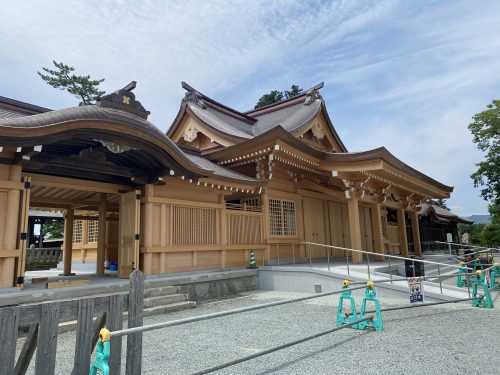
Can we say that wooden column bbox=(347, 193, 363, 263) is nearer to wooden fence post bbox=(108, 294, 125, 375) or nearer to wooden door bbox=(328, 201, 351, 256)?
wooden door bbox=(328, 201, 351, 256)

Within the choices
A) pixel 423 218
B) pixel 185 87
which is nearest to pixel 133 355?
pixel 185 87

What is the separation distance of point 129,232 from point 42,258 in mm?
9819

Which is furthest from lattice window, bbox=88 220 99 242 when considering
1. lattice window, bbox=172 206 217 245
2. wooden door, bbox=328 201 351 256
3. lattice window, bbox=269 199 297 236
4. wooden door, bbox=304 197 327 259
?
wooden door, bbox=328 201 351 256

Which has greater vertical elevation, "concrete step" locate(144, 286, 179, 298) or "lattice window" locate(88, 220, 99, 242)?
"lattice window" locate(88, 220, 99, 242)

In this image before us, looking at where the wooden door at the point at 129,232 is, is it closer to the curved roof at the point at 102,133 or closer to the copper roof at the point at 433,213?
the curved roof at the point at 102,133

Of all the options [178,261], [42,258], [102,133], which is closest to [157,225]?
[178,261]

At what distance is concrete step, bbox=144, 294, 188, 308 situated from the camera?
687cm

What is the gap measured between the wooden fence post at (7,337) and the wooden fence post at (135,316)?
85 centimetres

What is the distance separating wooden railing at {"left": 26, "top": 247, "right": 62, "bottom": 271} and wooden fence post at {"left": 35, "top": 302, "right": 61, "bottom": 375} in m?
14.4

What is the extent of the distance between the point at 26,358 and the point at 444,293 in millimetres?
8008

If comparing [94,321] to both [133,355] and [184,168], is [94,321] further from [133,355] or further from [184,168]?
[184,168]

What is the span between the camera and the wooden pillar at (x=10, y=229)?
6.05 metres

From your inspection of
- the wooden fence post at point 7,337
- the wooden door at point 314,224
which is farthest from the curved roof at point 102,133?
the wooden door at point 314,224

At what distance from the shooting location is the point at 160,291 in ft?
24.1
